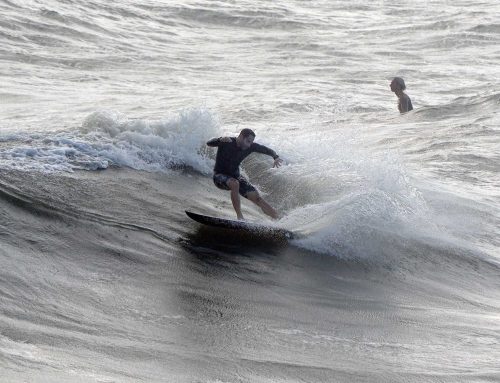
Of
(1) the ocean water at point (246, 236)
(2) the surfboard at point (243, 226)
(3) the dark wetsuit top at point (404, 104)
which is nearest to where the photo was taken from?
(1) the ocean water at point (246, 236)

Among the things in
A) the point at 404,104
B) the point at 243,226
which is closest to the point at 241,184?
the point at 243,226

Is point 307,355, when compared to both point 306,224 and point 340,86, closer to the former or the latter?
point 306,224

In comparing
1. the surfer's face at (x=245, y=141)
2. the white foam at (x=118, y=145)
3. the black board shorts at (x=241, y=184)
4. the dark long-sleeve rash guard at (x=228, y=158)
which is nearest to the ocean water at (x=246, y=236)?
the white foam at (x=118, y=145)

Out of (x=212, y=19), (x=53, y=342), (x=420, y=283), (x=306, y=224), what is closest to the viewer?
(x=53, y=342)

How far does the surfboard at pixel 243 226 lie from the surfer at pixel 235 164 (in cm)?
79

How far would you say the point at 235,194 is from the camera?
11398mm

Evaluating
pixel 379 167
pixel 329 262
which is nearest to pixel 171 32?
pixel 379 167

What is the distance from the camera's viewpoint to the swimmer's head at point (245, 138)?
1155 centimetres

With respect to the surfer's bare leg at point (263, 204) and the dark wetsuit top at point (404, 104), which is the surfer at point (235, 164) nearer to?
the surfer's bare leg at point (263, 204)

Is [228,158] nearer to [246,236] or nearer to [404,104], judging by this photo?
[246,236]

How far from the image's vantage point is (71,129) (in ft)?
48.0

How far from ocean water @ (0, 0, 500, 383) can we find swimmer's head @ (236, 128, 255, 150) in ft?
3.42

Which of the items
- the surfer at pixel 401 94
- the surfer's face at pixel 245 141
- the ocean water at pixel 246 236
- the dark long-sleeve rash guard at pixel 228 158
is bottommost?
the ocean water at pixel 246 236

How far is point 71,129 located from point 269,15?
22.1 meters
